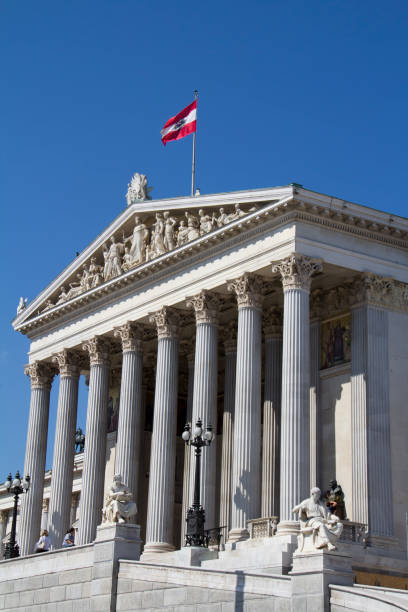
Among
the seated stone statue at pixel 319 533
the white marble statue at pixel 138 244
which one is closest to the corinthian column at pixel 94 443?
the white marble statue at pixel 138 244

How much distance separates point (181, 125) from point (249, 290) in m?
13.3

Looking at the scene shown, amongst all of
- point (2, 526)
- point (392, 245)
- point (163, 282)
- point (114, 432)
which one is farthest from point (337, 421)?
point (2, 526)

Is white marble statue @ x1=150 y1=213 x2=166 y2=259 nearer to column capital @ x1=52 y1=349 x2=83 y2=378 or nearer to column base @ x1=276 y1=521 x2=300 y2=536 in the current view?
column capital @ x1=52 y1=349 x2=83 y2=378

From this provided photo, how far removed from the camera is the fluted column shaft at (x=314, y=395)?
153ft

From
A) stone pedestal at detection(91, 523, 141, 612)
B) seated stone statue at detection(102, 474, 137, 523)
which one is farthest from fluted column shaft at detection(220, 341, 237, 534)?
stone pedestal at detection(91, 523, 141, 612)

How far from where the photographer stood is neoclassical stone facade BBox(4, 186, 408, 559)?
4372 centimetres

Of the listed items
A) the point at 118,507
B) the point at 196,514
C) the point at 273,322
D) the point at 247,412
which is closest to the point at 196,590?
the point at 118,507

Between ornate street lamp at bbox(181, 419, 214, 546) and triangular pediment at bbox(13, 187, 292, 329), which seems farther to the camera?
triangular pediment at bbox(13, 187, 292, 329)

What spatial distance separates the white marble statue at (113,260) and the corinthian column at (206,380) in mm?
7494

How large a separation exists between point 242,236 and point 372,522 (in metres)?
13.2

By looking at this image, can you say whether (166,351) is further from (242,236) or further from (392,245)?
(392,245)

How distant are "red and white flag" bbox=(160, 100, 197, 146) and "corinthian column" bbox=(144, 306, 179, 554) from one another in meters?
9.89

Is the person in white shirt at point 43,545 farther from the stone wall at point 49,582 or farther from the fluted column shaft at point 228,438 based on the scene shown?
the fluted column shaft at point 228,438

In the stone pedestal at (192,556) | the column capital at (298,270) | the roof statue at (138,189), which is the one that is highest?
the roof statue at (138,189)
